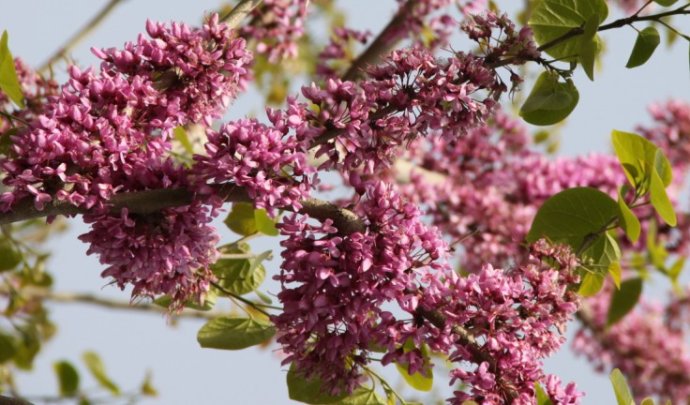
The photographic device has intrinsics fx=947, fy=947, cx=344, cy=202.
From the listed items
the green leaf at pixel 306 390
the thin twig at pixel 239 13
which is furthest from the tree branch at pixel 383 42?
the green leaf at pixel 306 390

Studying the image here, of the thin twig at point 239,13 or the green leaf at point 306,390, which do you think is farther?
the thin twig at point 239,13

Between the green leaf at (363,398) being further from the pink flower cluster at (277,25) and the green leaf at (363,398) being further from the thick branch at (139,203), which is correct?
the pink flower cluster at (277,25)

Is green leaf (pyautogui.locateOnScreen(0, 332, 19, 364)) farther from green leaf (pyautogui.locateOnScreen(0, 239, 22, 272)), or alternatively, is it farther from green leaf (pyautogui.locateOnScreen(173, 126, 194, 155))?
green leaf (pyautogui.locateOnScreen(173, 126, 194, 155))

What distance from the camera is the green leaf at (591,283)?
6.86 feet

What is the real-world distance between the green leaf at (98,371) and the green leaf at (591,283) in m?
2.12

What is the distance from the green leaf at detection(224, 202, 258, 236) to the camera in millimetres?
2207

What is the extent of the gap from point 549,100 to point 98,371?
241 cm

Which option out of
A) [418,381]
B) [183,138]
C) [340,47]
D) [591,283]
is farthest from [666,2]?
[340,47]

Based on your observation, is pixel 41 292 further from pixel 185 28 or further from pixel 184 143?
pixel 185 28

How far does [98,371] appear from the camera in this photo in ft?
12.1

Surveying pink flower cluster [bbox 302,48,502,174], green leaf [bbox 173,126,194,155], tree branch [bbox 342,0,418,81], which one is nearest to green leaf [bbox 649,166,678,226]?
pink flower cluster [bbox 302,48,502,174]

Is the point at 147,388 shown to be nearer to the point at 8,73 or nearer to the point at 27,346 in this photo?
the point at 27,346

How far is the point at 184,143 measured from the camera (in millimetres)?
2674

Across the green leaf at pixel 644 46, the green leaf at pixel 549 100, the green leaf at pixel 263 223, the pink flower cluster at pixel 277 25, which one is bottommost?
the green leaf at pixel 263 223
